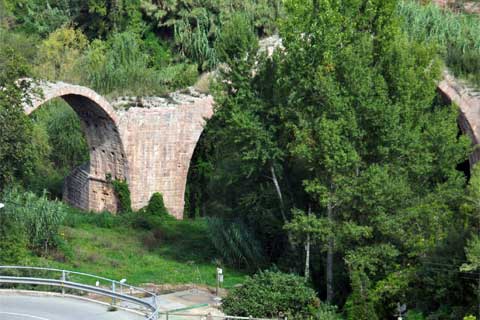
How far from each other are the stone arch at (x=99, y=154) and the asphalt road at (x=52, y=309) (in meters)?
11.7

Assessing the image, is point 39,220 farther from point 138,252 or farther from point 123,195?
point 123,195

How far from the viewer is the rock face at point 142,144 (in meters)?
30.3

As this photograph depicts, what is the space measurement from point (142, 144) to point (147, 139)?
0.67 ft

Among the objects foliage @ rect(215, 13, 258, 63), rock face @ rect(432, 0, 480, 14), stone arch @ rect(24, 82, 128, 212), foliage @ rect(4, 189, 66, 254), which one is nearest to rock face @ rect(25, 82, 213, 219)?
stone arch @ rect(24, 82, 128, 212)

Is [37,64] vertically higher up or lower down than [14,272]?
higher up

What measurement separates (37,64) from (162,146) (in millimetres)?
7598

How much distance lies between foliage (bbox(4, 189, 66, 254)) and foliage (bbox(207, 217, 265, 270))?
3926 millimetres

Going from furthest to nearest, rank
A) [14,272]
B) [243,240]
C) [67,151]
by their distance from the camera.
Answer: [67,151], [243,240], [14,272]

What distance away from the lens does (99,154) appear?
31.0 meters

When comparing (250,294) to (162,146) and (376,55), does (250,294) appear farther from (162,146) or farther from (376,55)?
(162,146)

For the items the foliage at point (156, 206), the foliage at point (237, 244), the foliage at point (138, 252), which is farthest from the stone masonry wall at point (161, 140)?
the foliage at point (237, 244)

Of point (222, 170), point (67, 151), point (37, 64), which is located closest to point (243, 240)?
point (222, 170)

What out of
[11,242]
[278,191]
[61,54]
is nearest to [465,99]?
[278,191]

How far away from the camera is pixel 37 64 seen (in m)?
36.0
